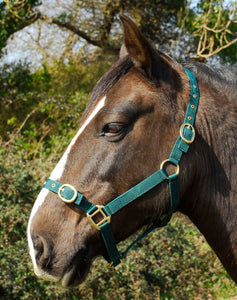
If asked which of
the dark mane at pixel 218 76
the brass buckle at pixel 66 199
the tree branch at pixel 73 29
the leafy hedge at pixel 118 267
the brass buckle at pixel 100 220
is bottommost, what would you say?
the leafy hedge at pixel 118 267

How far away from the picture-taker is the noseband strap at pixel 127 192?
1737 millimetres

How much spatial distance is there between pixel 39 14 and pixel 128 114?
7.55 m

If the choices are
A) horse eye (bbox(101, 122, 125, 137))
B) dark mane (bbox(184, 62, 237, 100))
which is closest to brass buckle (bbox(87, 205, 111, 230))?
horse eye (bbox(101, 122, 125, 137))

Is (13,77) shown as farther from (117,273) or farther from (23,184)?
(117,273)

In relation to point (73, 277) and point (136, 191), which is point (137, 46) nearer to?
point (136, 191)

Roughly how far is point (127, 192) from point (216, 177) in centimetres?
50

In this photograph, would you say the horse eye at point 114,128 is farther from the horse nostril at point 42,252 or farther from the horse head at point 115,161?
the horse nostril at point 42,252

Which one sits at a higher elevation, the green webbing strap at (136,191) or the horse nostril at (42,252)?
the green webbing strap at (136,191)

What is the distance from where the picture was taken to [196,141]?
189cm

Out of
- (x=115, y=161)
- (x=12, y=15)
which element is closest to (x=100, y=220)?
(x=115, y=161)

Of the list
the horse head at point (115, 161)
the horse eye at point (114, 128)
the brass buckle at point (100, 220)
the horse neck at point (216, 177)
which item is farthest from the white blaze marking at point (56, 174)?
the horse neck at point (216, 177)

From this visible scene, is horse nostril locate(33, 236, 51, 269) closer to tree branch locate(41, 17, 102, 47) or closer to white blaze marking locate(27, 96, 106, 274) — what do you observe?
white blaze marking locate(27, 96, 106, 274)

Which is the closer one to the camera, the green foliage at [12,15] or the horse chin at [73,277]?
the horse chin at [73,277]

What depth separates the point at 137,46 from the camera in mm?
1817
